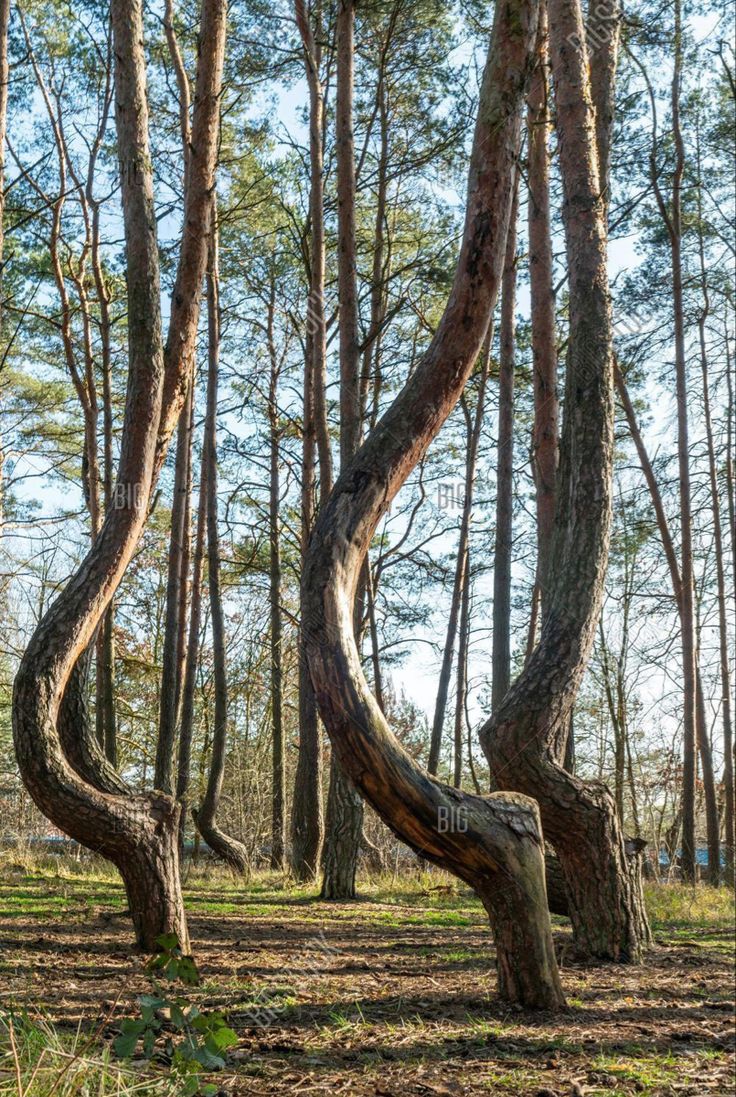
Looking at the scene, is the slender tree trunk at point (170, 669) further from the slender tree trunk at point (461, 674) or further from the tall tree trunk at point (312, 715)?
the slender tree trunk at point (461, 674)

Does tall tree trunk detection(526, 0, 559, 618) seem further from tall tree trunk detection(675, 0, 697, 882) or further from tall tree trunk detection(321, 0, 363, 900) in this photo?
tall tree trunk detection(675, 0, 697, 882)

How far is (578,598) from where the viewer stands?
5.50m

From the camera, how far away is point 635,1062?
328 cm

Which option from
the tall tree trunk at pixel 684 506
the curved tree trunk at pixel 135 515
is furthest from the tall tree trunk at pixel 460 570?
the curved tree trunk at pixel 135 515

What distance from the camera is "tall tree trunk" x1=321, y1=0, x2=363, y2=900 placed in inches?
360

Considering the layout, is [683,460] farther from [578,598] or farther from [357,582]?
[357,582]

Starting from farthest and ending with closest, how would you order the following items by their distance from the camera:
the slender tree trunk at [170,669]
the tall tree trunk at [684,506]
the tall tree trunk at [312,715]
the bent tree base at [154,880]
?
the tall tree trunk at [684,506] < the slender tree trunk at [170,669] < the tall tree trunk at [312,715] < the bent tree base at [154,880]

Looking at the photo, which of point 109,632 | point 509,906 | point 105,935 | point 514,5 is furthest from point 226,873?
point 514,5

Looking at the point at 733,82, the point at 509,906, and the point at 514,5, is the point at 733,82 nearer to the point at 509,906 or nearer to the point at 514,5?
the point at 514,5

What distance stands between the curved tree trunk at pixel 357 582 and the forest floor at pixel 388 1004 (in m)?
0.47

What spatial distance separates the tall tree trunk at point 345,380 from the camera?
9.14 meters

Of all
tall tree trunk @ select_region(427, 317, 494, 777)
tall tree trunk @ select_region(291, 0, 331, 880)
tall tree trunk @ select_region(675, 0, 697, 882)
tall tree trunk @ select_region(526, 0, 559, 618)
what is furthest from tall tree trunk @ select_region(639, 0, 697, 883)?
tall tree trunk @ select_region(291, 0, 331, 880)

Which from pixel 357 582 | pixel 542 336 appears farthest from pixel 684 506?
pixel 357 582

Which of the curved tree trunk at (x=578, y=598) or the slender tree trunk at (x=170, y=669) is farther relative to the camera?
the slender tree trunk at (x=170, y=669)
